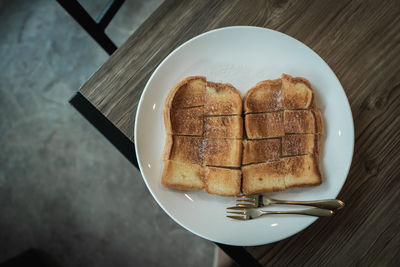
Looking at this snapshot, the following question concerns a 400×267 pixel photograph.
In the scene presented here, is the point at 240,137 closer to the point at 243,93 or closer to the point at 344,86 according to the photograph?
the point at 243,93

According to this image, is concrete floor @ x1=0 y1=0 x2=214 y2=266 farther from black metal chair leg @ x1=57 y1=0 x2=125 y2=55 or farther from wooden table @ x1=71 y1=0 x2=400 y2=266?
wooden table @ x1=71 y1=0 x2=400 y2=266

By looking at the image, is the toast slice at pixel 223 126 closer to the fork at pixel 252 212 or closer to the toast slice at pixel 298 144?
the toast slice at pixel 298 144

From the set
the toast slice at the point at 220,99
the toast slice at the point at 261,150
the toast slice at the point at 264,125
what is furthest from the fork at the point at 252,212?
the toast slice at the point at 220,99

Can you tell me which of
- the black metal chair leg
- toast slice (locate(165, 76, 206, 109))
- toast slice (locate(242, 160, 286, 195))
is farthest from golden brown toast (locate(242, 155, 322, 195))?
the black metal chair leg

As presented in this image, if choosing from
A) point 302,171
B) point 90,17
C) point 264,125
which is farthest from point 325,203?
point 90,17

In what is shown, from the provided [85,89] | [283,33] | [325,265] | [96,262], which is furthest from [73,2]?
[96,262]

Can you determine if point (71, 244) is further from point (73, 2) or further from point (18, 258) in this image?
point (73, 2)
